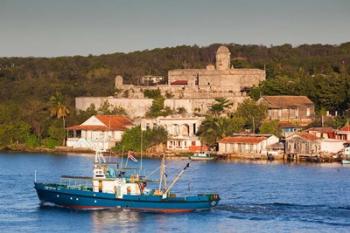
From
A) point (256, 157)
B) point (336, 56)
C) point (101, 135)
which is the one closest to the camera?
point (256, 157)

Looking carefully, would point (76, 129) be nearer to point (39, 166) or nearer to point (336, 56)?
point (39, 166)

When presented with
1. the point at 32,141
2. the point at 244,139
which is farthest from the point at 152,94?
the point at 244,139

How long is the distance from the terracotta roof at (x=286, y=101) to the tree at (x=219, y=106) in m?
2.54

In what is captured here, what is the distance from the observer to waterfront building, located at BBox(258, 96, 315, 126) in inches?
2891

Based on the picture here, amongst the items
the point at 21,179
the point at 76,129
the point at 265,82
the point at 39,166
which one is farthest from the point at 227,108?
the point at 21,179

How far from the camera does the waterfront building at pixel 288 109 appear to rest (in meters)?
73.4

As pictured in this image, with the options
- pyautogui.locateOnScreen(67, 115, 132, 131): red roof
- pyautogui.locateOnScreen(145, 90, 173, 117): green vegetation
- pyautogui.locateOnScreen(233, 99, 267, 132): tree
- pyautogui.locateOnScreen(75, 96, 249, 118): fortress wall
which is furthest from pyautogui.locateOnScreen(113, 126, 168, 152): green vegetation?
pyautogui.locateOnScreen(75, 96, 249, 118): fortress wall

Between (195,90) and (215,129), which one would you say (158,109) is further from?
(215,129)

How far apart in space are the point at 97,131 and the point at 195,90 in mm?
10323

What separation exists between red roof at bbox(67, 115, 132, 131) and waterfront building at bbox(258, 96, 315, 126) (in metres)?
9.00

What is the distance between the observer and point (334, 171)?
180 ft

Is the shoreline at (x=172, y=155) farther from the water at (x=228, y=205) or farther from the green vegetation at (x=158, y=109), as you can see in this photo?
the green vegetation at (x=158, y=109)

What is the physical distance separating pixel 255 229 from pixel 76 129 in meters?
38.8

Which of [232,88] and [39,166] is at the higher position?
[232,88]
